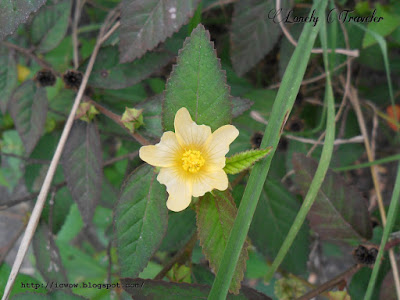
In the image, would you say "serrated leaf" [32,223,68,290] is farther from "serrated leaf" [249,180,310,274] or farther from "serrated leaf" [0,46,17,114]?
"serrated leaf" [249,180,310,274]

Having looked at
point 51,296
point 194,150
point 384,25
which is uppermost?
point 384,25

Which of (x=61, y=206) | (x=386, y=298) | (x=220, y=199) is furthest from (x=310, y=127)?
(x=61, y=206)

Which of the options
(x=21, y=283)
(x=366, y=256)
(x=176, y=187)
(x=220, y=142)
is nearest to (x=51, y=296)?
(x=21, y=283)

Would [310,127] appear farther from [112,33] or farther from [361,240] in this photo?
[112,33]

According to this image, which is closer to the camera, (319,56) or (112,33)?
(112,33)

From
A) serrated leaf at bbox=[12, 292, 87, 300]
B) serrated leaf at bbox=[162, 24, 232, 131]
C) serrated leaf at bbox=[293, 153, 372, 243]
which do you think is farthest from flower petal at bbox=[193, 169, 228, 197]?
serrated leaf at bbox=[12, 292, 87, 300]

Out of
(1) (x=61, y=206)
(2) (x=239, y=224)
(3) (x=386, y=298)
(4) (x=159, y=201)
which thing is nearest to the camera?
(2) (x=239, y=224)

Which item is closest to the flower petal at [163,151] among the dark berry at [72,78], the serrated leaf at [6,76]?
the dark berry at [72,78]

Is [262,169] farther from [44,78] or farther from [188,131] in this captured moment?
[44,78]
